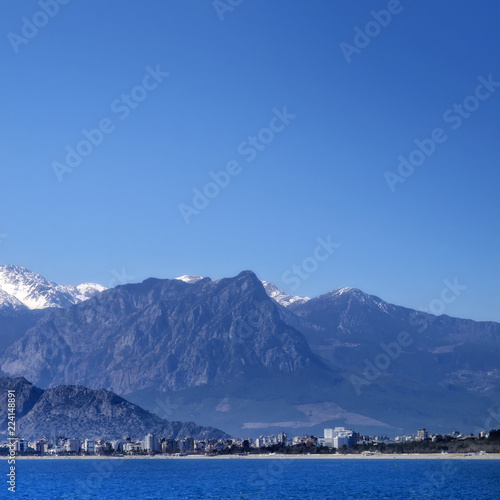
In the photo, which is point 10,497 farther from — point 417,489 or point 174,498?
point 417,489

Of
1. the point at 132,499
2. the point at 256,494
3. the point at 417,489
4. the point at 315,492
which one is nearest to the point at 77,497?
the point at 132,499

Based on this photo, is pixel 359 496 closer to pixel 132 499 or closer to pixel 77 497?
pixel 132 499

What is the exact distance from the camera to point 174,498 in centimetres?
18562

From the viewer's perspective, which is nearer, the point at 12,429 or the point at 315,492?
the point at 12,429

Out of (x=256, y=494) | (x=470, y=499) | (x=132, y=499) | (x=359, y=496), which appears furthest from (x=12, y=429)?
(x=470, y=499)

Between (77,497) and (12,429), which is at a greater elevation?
(12,429)

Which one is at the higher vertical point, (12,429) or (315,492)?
(12,429)

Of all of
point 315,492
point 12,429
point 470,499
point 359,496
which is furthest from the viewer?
point 315,492

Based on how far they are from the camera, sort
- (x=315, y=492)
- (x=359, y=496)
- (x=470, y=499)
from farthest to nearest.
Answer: (x=315, y=492) → (x=359, y=496) → (x=470, y=499)

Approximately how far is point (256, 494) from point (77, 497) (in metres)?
38.8

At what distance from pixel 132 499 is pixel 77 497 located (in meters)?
14.5

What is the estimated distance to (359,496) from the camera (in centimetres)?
18475

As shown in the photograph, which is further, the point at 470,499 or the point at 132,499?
the point at 132,499

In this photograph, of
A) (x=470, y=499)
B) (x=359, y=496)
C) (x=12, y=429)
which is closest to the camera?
(x=12, y=429)
